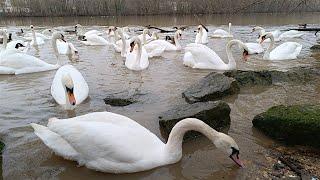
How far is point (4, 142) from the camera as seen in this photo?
5.05 meters

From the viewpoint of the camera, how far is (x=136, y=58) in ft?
34.3

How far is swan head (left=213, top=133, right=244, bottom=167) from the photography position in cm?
420

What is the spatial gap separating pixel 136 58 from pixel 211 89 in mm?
3857

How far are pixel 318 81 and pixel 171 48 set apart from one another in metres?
6.72

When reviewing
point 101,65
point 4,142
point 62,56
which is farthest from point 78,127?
point 62,56

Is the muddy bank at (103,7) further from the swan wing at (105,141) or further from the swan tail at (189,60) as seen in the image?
the swan wing at (105,141)

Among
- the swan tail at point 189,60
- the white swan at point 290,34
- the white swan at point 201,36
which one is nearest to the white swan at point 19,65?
the swan tail at point 189,60

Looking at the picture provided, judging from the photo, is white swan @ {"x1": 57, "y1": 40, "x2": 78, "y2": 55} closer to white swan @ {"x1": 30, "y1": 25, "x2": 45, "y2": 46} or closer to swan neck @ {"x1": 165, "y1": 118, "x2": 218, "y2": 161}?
white swan @ {"x1": 30, "y1": 25, "x2": 45, "y2": 46}

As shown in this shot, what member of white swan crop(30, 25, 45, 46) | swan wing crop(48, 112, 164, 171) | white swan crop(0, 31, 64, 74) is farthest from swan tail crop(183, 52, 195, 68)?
white swan crop(30, 25, 45, 46)

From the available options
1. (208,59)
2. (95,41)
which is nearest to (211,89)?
(208,59)

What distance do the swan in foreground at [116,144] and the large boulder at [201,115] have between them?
76cm

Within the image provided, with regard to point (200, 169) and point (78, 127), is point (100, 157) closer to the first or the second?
point (78, 127)

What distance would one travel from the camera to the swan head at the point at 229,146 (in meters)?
4.20

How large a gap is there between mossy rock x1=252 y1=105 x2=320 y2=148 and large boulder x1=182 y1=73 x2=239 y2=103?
1.57 m
